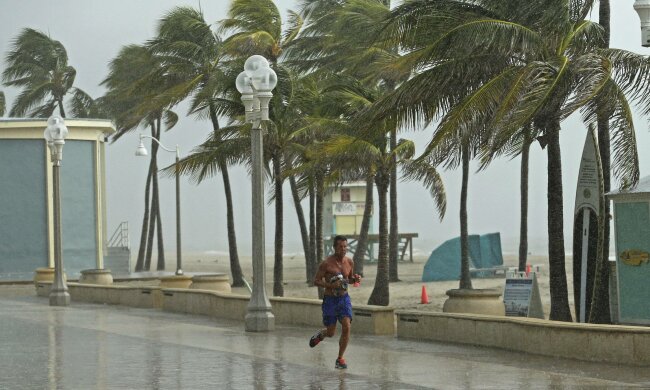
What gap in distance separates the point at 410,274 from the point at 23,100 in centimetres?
3084

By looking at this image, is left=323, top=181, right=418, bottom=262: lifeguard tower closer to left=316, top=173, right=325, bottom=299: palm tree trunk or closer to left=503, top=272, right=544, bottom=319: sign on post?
left=316, top=173, right=325, bottom=299: palm tree trunk

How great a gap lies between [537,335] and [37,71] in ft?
200

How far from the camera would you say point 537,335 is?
14266 mm

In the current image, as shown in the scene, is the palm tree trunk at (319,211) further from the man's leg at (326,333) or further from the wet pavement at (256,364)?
the man's leg at (326,333)

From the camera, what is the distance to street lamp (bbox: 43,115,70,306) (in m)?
27.2

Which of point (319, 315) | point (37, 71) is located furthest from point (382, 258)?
point (37, 71)

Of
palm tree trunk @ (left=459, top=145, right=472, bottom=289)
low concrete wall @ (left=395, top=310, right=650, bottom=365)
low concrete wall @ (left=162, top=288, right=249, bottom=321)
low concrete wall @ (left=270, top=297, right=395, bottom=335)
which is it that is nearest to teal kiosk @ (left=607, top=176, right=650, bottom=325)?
low concrete wall @ (left=395, top=310, right=650, bottom=365)

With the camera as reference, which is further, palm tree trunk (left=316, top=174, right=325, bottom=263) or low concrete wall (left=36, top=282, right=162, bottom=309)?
palm tree trunk (left=316, top=174, right=325, bottom=263)

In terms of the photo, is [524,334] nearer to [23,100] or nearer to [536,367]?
[536,367]

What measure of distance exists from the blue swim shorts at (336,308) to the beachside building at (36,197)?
102 ft

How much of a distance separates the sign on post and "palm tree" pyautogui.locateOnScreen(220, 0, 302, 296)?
12410mm

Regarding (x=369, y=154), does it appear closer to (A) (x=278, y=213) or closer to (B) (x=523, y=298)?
(A) (x=278, y=213)

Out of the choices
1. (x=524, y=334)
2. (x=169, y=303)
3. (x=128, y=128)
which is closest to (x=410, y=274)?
(x=128, y=128)

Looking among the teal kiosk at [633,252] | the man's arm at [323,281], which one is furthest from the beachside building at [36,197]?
the man's arm at [323,281]
